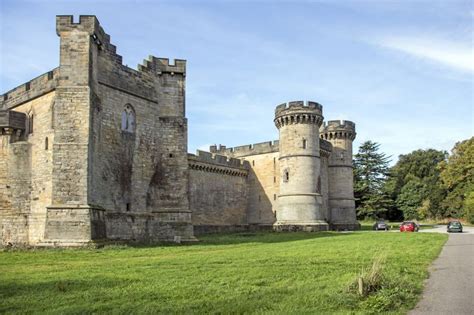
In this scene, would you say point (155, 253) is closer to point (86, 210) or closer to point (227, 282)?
point (86, 210)

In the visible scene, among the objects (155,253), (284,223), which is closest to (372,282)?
(155,253)

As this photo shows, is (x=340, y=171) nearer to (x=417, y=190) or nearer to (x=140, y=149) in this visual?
(x=140, y=149)

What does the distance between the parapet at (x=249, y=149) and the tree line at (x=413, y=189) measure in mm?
21623

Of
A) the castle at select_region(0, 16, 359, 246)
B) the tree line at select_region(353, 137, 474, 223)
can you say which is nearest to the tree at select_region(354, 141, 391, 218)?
the tree line at select_region(353, 137, 474, 223)

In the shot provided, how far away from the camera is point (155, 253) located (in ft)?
58.1

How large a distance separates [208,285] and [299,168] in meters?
31.0

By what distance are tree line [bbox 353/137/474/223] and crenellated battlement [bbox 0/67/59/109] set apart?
4736cm

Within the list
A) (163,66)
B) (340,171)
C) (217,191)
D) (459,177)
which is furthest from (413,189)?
(163,66)

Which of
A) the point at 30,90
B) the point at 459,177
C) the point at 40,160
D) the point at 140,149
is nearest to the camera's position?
the point at 40,160

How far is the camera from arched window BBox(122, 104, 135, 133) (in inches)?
973

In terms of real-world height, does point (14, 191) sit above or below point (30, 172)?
below

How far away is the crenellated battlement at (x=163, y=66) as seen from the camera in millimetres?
26719

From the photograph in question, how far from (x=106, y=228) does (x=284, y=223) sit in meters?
20.0

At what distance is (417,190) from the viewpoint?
7000 centimetres
